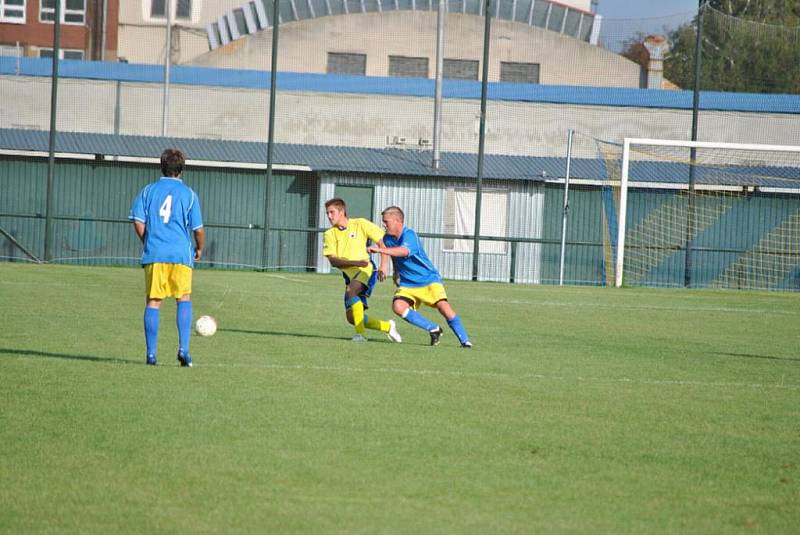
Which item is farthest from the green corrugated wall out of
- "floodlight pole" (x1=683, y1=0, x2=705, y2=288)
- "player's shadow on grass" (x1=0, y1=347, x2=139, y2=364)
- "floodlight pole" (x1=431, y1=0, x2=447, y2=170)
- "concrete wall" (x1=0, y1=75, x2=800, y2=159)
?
"player's shadow on grass" (x1=0, y1=347, x2=139, y2=364)

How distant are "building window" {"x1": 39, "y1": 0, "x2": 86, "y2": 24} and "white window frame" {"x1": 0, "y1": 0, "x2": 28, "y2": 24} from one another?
33.5 inches

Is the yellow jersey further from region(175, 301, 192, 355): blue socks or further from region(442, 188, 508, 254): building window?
region(442, 188, 508, 254): building window

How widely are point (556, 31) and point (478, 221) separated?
22.2m

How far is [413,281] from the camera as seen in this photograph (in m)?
13.6

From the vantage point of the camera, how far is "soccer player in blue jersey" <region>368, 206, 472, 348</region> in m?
13.3

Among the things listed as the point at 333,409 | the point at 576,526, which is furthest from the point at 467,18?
the point at 576,526

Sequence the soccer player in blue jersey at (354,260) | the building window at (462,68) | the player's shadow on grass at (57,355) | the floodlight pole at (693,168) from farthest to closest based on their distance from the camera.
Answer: the building window at (462,68) → the floodlight pole at (693,168) → the soccer player in blue jersey at (354,260) → the player's shadow on grass at (57,355)

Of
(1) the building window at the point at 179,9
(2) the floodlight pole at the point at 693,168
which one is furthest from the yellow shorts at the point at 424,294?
(1) the building window at the point at 179,9

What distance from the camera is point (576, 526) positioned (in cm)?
541

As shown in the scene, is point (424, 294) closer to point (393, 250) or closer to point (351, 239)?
point (393, 250)

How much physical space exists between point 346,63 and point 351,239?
34.9 m

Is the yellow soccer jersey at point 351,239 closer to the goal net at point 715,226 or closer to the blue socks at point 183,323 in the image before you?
the blue socks at point 183,323

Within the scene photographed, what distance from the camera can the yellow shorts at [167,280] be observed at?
34.0 ft

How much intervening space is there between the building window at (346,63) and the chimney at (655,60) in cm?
1075
